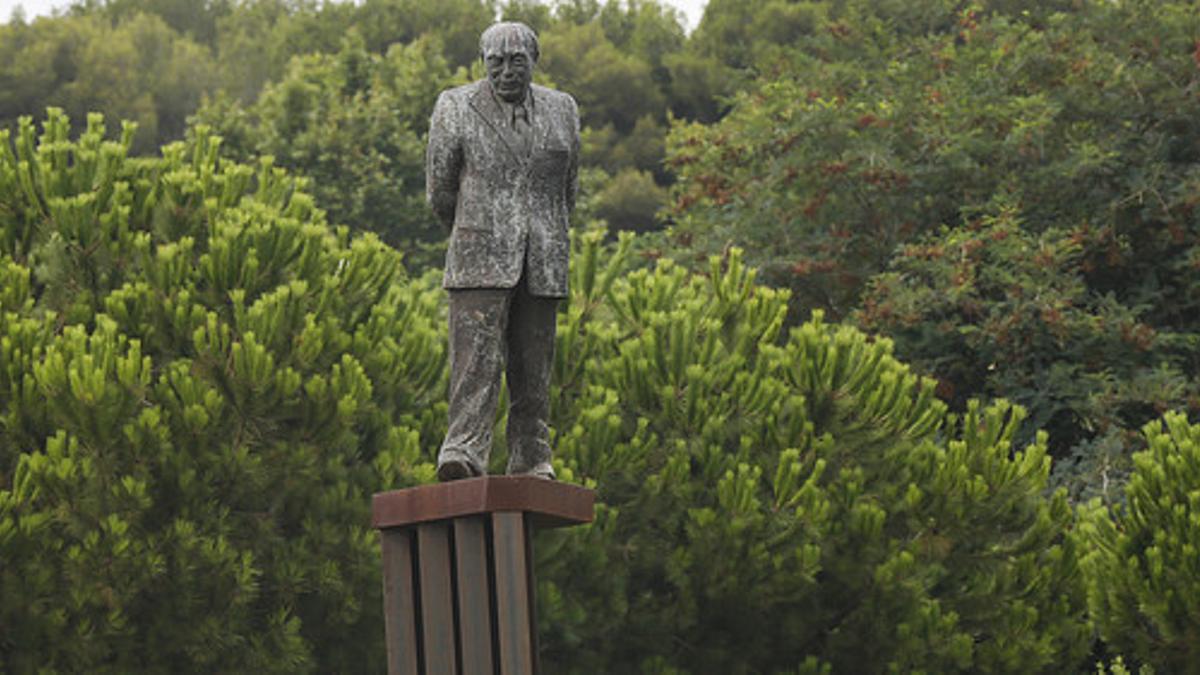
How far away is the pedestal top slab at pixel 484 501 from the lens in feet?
30.5

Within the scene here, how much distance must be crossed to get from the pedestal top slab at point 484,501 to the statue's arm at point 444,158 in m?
1.38

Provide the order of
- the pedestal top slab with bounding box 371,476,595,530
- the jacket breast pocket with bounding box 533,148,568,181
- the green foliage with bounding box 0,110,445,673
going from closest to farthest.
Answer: the pedestal top slab with bounding box 371,476,595,530 < the jacket breast pocket with bounding box 533,148,568,181 < the green foliage with bounding box 0,110,445,673

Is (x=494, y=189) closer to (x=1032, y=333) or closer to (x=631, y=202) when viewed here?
(x=1032, y=333)

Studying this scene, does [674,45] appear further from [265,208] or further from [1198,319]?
[265,208]

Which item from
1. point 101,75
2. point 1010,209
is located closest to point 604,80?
point 101,75

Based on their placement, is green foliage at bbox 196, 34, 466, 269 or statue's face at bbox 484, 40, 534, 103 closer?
statue's face at bbox 484, 40, 534, 103

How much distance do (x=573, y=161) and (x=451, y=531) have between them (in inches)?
76.6

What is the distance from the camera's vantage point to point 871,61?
30469 millimetres

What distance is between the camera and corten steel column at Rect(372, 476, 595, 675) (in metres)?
9.34

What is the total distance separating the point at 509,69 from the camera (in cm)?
962

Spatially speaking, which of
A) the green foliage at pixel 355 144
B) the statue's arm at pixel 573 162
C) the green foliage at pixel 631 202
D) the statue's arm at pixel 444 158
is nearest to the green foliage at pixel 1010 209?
the green foliage at pixel 355 144

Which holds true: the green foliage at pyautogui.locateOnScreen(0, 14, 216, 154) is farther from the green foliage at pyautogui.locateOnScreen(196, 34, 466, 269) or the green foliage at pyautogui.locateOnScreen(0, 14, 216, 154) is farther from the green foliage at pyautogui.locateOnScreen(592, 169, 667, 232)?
the green foliage at pyautogui.locateOnScreen(592, 169, 667, 232)

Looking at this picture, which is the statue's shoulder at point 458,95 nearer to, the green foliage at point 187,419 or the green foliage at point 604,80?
the green foliage at point 187,419

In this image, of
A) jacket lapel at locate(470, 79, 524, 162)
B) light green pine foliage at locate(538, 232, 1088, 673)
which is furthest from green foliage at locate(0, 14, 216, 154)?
jacket lapel at locate(470, 79, 524, 162)
